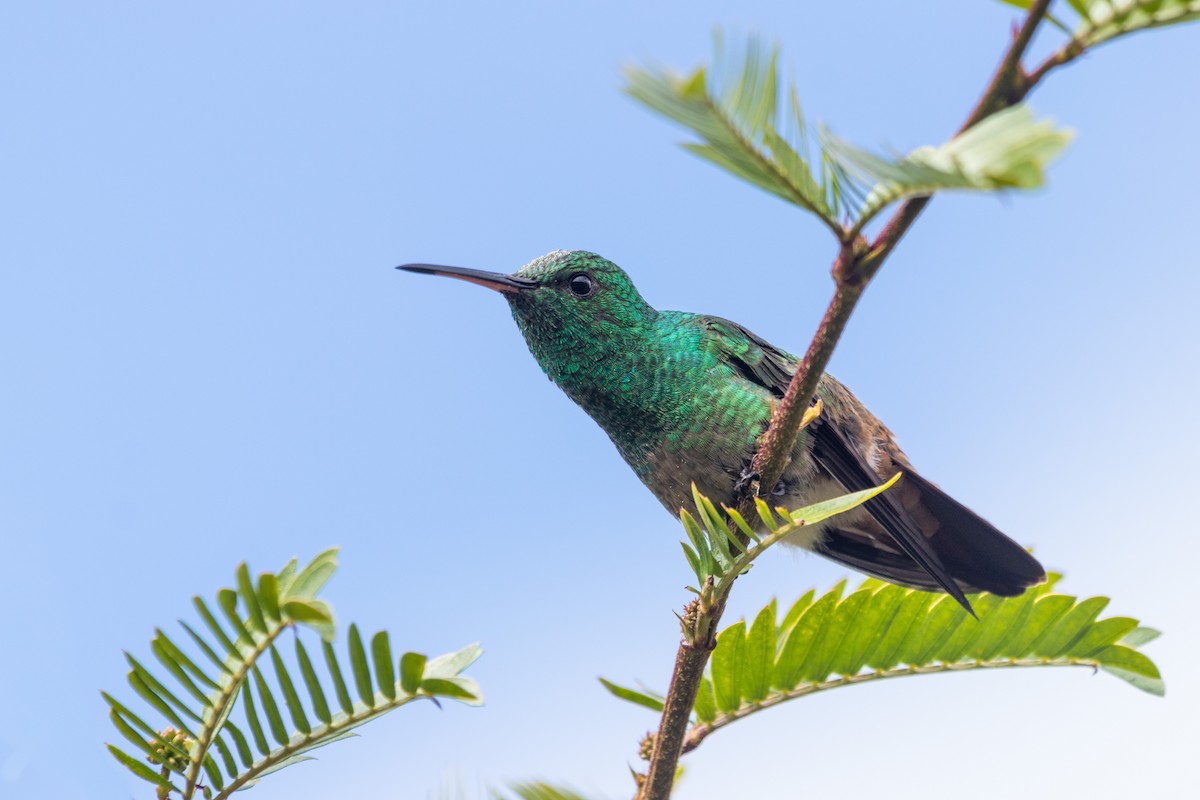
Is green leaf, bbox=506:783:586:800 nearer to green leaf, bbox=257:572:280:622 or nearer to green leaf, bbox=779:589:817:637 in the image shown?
green leaf, bbox=779:589:817:637

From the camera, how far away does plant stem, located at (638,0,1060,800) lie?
64.7 inches

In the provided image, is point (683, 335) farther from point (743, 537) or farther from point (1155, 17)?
point (1155, 17)

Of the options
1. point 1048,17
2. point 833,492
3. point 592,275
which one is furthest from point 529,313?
point 1048,17

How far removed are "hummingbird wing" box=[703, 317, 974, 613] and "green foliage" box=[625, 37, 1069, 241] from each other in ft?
8.18

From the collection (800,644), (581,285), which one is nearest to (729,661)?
(800,644)

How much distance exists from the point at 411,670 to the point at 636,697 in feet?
4.10

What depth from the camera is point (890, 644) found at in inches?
127

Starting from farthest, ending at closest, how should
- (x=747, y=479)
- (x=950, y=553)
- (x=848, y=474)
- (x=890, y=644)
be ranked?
(x=950, y=553) < (x=848, y=474) < (x=747, y=479) < (x=890, y=644)

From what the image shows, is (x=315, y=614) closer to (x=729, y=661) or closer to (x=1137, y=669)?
(x=729, y=661)

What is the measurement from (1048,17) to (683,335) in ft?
10.6

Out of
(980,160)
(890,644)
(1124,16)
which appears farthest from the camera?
(890,644)

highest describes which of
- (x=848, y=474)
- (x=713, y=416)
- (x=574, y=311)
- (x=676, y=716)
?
(x=574, y=311)

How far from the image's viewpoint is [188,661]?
220 centimetres

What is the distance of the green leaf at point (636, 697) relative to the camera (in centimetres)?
314
